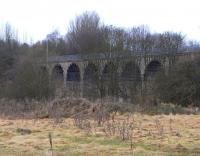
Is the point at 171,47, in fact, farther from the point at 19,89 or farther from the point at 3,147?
the point at 3,147

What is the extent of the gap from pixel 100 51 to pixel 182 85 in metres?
25.1

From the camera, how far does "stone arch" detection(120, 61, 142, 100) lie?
5809cm

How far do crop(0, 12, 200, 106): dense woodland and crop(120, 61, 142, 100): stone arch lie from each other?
2.26 m

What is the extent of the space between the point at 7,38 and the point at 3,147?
106m

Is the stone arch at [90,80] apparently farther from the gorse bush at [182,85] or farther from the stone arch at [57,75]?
the gorse bush at [182,85]

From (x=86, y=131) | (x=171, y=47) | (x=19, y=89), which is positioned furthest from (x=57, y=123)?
(x=171, y=47)

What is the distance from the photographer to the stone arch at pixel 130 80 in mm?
58094

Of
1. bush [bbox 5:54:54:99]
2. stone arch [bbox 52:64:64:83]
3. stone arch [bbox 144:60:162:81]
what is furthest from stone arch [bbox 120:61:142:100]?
bush [bbox 5:54:54:99]

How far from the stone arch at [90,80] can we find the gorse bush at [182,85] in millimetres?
13540

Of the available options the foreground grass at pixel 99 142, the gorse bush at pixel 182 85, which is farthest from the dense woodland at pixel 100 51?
the foreground grass at pixel 99 142

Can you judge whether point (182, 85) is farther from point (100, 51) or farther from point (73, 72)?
point (73, 72)

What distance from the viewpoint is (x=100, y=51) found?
69.8 m

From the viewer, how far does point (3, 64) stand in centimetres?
8612

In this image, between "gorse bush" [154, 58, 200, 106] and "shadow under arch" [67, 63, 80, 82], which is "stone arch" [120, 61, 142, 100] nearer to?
"gorse bush" [154, 58, 200, 106]
